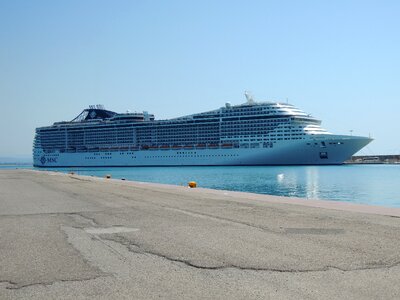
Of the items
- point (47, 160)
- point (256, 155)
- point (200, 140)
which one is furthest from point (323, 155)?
point (47, 160)

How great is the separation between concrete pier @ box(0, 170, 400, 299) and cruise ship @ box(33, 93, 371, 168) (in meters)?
77.2

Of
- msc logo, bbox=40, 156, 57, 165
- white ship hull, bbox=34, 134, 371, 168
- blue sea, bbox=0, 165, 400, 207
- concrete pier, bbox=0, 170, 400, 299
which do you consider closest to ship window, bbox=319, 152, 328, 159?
white ship hull, bbox=34, 134, 371, 168

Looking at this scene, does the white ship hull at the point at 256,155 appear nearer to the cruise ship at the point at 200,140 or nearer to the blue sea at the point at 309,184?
the cruise ship at the point at 200,140

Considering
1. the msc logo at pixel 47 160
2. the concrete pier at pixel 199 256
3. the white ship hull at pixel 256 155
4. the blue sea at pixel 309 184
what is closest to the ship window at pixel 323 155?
the white ship hull at pixel 256 155

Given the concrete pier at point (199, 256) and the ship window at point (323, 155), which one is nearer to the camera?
the concrete pier at point (199, 256)

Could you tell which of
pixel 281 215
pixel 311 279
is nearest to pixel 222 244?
pixel 311 279

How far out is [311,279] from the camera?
5438mm

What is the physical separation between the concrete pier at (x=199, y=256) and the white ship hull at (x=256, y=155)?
7655cm

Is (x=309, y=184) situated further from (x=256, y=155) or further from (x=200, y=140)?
(x=200, y=140)

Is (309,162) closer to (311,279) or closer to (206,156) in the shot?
(206,156)

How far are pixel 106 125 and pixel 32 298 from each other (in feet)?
348

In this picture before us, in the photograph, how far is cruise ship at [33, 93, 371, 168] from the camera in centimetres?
8825

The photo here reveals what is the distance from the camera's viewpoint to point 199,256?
671cm

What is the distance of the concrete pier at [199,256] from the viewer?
5031 mm
